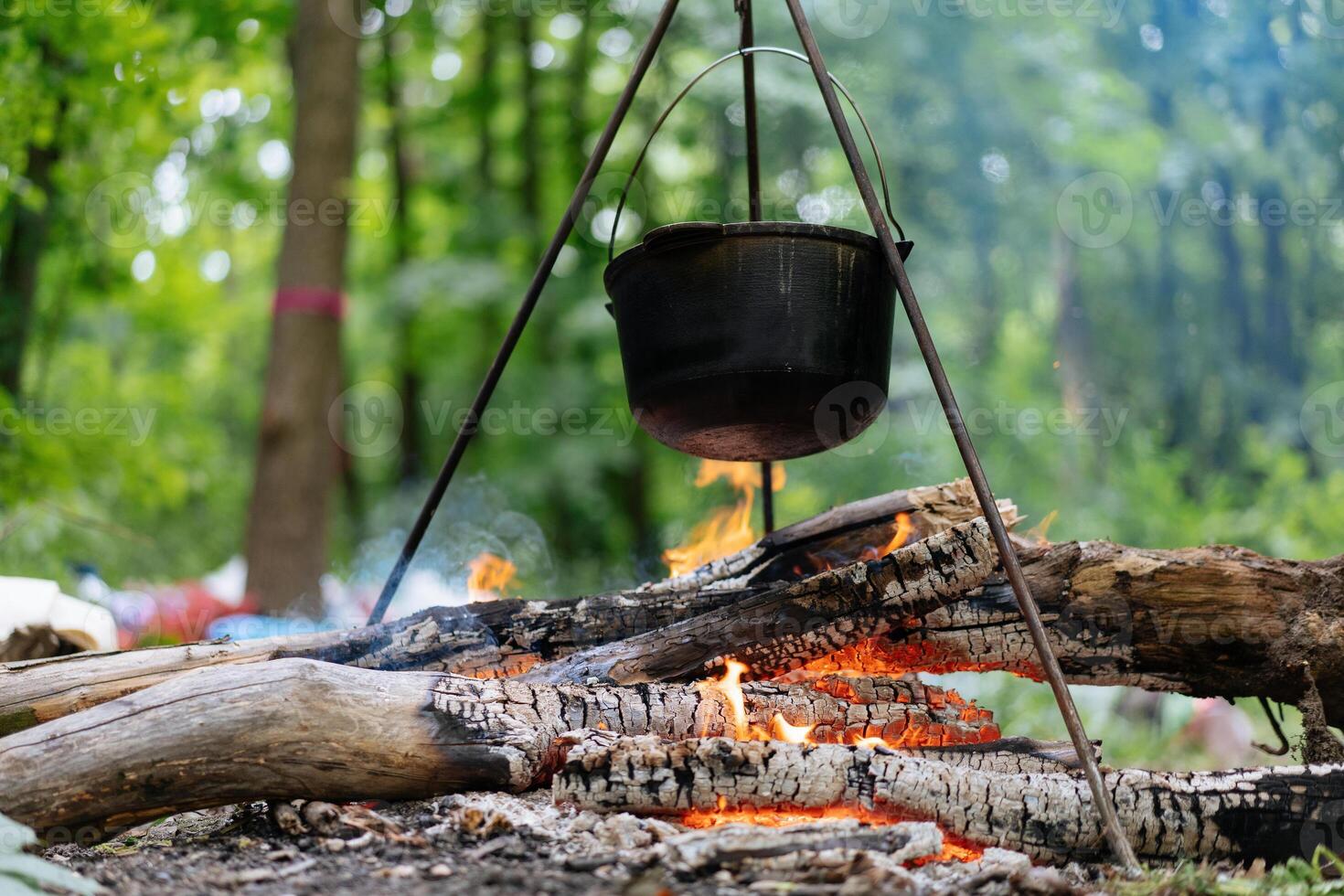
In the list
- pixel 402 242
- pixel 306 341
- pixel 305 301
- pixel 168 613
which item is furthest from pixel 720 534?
pixel 402 242

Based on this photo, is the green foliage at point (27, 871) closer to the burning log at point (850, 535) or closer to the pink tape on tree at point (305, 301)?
the burning log at point (850, 535)

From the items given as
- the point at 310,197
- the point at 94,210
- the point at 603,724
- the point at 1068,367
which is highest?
the point at 94,210

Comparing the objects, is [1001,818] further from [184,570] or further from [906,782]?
[184,570]

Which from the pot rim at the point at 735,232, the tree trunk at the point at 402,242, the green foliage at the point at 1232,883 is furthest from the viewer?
the tree trunk at the point at 402,242

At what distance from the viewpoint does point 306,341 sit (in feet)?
20.5

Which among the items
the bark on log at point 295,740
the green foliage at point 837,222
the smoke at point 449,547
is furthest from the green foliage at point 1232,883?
the green foliage at point 837,222

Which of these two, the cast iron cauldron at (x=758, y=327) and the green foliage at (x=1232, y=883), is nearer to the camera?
the green foliage at (x=1232, y=883)

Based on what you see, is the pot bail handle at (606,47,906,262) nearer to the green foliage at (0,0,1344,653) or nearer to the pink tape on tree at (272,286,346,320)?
the pink tape on tree at (272,286,346,320)

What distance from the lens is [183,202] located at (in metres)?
10.9

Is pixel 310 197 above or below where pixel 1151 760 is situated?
above

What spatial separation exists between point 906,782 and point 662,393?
1192 mm

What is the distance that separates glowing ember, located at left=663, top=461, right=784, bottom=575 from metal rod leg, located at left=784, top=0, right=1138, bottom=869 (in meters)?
1.27

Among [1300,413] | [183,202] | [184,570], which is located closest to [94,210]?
[183,202]

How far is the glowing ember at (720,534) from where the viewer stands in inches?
154
